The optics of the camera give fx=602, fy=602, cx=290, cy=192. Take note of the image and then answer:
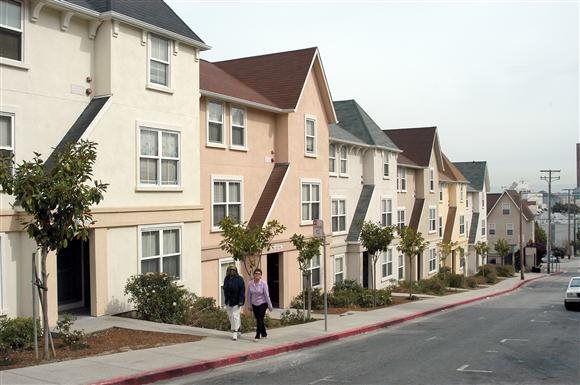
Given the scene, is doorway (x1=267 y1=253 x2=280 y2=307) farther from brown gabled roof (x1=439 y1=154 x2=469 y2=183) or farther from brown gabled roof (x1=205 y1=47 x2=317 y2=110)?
brown gabled roof (x1=439 y1=154 x2=469 y2=183)

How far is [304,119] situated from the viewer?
85.7 feet

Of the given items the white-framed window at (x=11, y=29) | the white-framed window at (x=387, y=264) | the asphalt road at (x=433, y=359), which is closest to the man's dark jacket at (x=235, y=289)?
the asphalt road at (x=433, y=359)

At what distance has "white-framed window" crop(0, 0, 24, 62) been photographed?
13.9 meters

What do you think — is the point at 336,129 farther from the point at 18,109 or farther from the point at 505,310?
the point at 18,109

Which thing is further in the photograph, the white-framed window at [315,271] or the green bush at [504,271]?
the green bush at [504,271]

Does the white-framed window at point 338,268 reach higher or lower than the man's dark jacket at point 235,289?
lower

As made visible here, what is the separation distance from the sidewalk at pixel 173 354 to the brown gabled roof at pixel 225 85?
8873 millimetres

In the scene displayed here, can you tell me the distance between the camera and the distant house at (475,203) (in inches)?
2436

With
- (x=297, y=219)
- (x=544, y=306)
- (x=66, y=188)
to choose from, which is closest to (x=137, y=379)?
(x=66, y=188)

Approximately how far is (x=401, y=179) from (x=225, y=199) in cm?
2132

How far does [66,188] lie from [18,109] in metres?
4.70

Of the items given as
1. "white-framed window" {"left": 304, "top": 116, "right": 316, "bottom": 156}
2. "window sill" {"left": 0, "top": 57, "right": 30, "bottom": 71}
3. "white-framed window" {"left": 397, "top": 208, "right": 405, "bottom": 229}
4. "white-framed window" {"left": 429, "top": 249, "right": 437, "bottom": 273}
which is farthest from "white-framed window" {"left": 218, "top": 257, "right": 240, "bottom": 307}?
"white-framed window" {"left": 429, "top": 249, "right": 437, "bottom": 273}

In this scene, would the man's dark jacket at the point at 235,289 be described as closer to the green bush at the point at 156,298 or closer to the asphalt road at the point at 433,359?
the asphalt road at the point at 433,359

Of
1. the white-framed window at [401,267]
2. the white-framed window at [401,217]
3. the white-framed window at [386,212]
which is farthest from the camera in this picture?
the white-framed window at [401,217]
